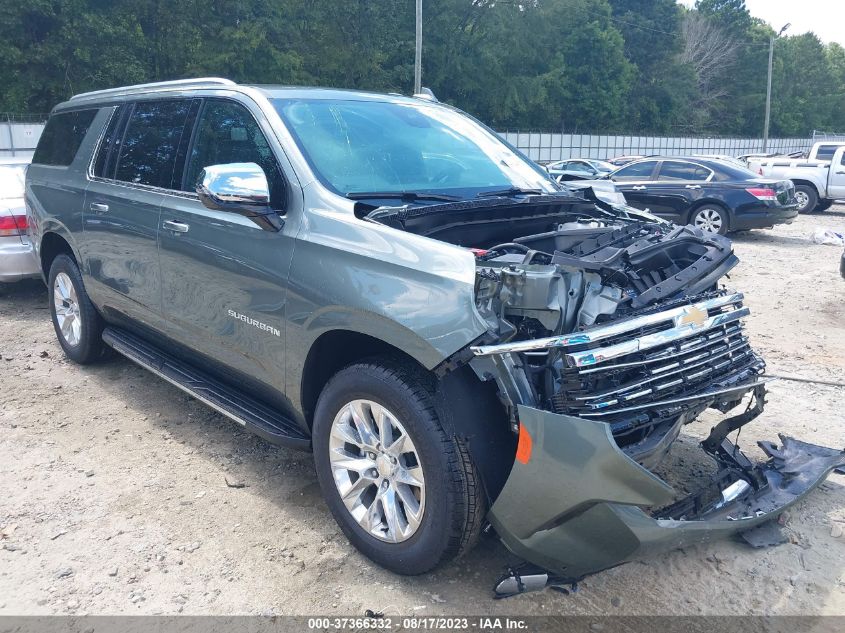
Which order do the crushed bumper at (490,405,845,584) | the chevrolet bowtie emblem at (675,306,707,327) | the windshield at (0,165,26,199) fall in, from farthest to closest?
the windshield at (0,165,26,199) < the chevrolet bowtie emblem at (675,306,707,327) < the crushed bumper at (490,405,845,584)

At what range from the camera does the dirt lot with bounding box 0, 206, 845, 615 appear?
299cm

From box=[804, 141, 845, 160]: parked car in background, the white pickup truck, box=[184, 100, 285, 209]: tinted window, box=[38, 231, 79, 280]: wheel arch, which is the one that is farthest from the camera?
box=[804, 141, 845, 160]: parked car in background

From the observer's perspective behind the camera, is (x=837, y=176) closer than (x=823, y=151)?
Yes

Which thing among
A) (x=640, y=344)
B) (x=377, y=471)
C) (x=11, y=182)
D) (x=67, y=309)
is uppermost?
(x=11, y=182)

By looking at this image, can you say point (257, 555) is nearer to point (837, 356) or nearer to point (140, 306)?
point (140, 306)

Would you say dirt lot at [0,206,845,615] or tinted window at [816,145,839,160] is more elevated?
tinted window at [816,145,839,160]

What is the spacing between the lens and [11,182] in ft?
25.8

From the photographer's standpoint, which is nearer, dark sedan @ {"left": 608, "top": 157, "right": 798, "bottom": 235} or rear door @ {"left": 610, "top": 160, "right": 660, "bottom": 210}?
dark sedan @ {"left": 608, "top": 157, "right": 798, "bottom": 235}

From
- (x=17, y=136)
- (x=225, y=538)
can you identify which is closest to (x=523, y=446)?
(x=225, y=538)

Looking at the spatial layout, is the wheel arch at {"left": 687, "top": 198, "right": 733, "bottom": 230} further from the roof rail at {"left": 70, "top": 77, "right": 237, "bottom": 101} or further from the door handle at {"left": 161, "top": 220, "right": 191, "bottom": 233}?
the door handle at {"left": 161, "top": 220, "right": 191, "bottom": 233}

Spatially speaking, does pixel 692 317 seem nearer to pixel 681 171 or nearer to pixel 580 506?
pixel 580 506

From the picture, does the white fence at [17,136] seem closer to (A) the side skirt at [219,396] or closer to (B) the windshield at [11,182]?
(B) the windshield at [11,182]

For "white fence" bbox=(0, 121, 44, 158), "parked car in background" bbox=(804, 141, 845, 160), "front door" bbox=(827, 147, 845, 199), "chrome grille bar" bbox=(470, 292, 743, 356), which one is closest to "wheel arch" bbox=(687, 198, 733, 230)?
"front door" bbox=(827, 147, 845, 199)

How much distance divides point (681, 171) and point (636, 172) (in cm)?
93
